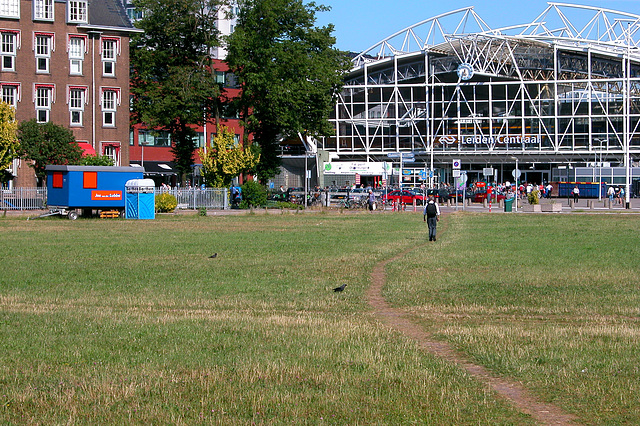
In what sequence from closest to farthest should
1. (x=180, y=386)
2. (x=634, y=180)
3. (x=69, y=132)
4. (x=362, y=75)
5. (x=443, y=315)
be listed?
(x=180, y=386) → (x=443, y=315) → (x=69, y=132) → (x=634, y=180) → (x=362, y=75)

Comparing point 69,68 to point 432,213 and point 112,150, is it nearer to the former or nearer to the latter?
point 112,150

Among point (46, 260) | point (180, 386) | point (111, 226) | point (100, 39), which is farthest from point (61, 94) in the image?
point (180, 386)

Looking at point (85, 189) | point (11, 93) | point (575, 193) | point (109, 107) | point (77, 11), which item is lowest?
point (575, 193)

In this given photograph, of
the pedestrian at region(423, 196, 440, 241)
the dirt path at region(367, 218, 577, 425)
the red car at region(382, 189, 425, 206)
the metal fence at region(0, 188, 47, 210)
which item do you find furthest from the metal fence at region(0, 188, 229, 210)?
the dirt path at region(367, 218, 577, 425)

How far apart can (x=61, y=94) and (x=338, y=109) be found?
47711 mm

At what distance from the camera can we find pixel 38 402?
8227mm

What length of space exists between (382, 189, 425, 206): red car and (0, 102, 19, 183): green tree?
29.6 meters

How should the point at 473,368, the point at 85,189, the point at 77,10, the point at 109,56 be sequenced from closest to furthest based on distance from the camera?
the point at 473,368 < the point at 85,189 < the point at 77,10 < the point at 109,56

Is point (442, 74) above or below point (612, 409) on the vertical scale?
→ above

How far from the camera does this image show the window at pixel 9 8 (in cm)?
6384

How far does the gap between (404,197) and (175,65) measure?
22452 millimetres

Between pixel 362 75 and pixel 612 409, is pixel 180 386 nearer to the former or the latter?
pixel 612 409

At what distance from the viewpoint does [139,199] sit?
47.9 m

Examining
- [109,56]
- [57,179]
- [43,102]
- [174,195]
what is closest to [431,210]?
[57,179]
